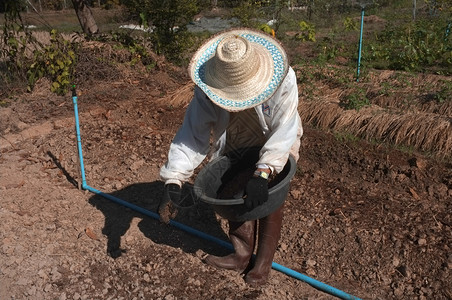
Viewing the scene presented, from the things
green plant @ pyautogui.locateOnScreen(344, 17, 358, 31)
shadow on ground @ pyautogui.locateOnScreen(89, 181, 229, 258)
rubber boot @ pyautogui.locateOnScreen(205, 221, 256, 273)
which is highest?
rubber boot @ pyautogui.locateOnScreen(205, 221, 256, 273)

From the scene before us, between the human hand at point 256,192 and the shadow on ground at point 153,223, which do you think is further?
the shadow on ground at point 153,223

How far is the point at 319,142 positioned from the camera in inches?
199

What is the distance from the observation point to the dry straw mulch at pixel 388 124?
472 cm

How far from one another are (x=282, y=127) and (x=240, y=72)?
0.39 m

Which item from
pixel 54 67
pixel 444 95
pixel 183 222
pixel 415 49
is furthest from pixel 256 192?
pixel 415 49

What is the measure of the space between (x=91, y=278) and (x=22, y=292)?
16.4 inches

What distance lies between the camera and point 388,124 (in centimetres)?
502

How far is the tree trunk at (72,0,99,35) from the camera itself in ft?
25.7

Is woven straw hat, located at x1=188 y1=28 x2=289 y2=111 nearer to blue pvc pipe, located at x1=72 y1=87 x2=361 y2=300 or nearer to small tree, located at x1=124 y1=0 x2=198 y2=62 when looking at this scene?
blue pvc pipe, located at x1=72 y1=87 x2=361 y2=300

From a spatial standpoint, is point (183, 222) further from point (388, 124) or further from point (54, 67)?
point (54, 67)

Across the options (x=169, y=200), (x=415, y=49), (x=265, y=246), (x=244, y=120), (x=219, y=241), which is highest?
(x=244, y=120)

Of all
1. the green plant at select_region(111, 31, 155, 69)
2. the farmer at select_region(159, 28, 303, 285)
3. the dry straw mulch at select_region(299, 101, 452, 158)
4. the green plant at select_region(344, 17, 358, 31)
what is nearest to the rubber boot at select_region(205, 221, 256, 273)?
the farmer at select_region(159, 28, 303, 285)

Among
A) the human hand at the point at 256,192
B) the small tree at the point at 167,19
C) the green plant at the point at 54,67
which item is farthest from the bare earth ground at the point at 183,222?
the small tree at the point at 167,19

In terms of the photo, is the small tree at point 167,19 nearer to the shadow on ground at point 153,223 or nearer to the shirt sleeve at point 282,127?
the shadow on ground at point 153,223
